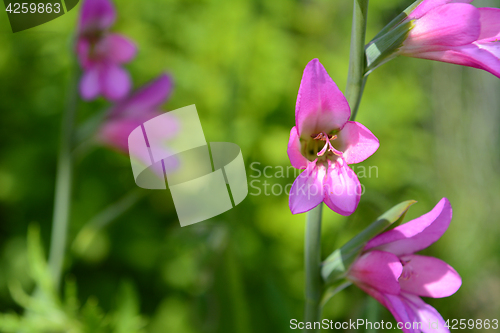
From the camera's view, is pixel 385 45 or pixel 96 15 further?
pixel 96 15

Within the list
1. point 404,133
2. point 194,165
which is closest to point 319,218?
point 194,165

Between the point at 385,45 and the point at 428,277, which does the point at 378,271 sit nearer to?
the point at 428,277

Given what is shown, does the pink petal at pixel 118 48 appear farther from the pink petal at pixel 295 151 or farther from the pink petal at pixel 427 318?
the pink petal at pixel 427 318

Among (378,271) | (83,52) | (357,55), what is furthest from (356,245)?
(83,52)
